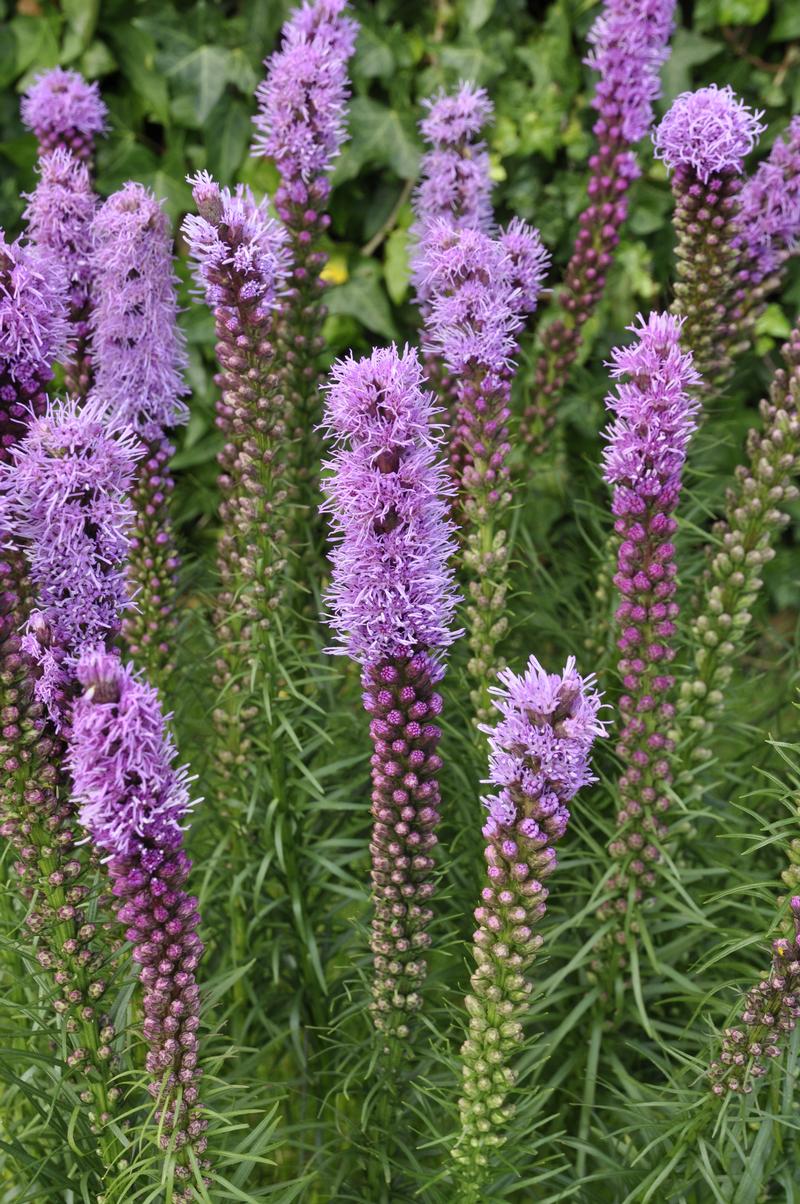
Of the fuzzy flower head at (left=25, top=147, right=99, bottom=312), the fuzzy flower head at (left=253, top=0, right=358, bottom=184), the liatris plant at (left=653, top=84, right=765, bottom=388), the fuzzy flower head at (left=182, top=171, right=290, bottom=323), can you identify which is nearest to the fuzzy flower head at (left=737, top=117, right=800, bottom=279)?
the liatris plant at (left=653, top=84, right=765, bottom=388)

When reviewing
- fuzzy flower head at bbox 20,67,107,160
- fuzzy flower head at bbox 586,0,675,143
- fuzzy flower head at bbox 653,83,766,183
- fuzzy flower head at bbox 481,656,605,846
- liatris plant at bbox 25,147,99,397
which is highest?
fuzzy flower head at bbox 586,0,675,143

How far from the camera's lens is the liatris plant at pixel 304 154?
112 inches

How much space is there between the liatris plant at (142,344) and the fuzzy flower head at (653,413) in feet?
3.72

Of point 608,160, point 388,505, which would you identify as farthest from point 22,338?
point 608,160

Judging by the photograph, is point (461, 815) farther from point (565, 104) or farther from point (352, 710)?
point (565, 104)

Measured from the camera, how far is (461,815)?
296cm

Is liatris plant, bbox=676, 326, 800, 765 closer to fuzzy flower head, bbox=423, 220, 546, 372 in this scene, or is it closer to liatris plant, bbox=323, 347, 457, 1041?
fuzzy flower head, bbox=423, 220, 546, 372

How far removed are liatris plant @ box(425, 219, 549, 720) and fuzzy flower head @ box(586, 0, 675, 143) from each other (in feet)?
2.81

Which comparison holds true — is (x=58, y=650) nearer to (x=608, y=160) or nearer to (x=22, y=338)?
(x=22, y=338)

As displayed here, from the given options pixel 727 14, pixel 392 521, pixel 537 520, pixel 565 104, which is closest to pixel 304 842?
pixel 392 521

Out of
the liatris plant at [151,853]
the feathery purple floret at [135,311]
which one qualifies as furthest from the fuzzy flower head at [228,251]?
the liatris plant at [151,853]

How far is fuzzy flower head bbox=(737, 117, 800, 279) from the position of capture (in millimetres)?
3029

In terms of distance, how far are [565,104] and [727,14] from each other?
2.53 feet

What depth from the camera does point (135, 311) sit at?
2660 millimetres
